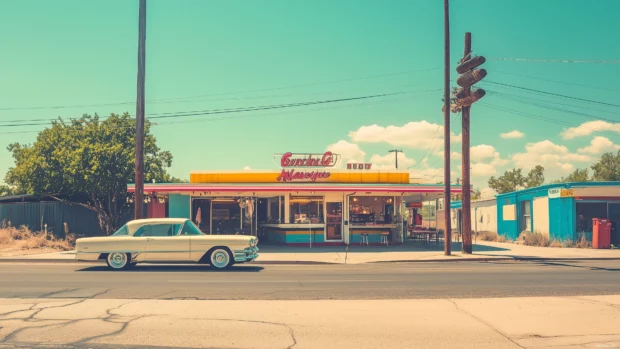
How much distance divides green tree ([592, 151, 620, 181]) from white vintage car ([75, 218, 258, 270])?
65.4 metres

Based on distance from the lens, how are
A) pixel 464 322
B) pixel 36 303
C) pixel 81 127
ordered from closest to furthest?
pixel 464 322, pixel 36 303, pixel 81 127

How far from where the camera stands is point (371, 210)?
1155 inches

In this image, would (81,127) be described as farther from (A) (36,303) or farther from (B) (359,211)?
(A) (36,303)

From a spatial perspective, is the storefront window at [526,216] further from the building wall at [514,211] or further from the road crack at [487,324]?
the road crack at [487,324]

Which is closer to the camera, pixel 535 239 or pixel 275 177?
pixel 275 177

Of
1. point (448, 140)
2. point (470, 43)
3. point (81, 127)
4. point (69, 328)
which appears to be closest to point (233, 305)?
point (69, 328)

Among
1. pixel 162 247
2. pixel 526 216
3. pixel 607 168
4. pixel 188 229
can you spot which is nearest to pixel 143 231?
pixel 162 247

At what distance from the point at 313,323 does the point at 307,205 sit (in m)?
20.3

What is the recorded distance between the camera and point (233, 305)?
32.7ft

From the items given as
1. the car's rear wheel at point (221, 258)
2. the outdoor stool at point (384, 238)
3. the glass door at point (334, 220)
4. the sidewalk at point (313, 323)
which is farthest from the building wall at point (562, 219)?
the car's rear wheel at point (221, 258)

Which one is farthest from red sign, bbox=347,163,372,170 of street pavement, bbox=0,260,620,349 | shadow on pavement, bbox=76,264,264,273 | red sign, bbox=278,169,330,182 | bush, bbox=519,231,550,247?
street pavement, bbox=0,260,620,349

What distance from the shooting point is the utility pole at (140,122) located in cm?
2156

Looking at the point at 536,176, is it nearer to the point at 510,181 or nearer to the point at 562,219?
the point at 510,181

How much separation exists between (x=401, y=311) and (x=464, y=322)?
1.17 m
